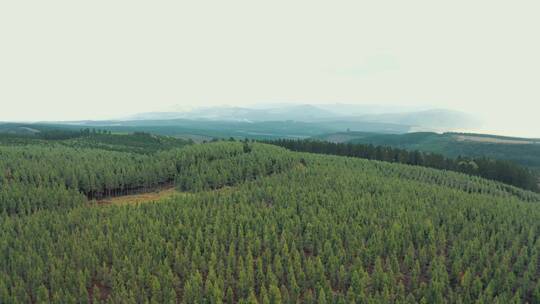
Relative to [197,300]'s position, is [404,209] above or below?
above

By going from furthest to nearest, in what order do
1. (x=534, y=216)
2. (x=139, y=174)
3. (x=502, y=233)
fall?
(x=139, y=174), (x=534, y=216), (x=502, y=233)

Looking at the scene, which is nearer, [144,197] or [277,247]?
[277,247]

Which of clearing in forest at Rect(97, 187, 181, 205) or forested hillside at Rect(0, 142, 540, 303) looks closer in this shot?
forested hillside at Rect(0, 142, 540, 303)

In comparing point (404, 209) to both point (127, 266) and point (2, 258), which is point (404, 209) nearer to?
point (127, 266)

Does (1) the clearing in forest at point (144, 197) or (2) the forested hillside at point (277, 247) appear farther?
(1) the clearing in forest at point (144, 197)

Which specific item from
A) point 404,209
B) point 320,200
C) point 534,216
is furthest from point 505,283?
point 320,200

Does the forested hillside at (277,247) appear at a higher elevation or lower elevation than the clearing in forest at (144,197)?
higher

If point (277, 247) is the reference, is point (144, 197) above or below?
below

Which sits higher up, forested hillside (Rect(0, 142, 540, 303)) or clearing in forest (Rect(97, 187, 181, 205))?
forested hillside (Rect(0, 142, 540, 303))
